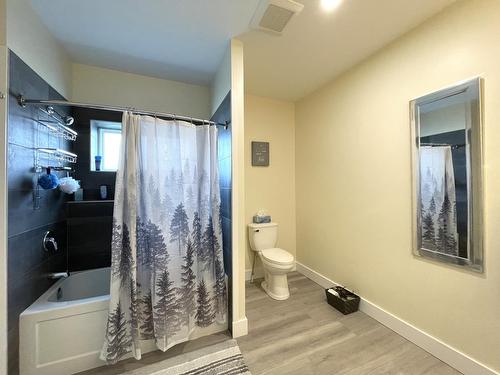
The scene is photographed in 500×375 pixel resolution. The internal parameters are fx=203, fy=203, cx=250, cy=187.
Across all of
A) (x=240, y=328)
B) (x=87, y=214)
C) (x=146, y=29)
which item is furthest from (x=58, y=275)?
(x=146, y=29)

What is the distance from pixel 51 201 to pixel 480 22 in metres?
3.31

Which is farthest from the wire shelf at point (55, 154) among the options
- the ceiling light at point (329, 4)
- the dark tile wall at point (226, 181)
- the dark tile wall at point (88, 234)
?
the ceiling light at point (329, 4)

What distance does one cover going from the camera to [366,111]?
1.99m

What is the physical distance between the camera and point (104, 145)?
2.29m

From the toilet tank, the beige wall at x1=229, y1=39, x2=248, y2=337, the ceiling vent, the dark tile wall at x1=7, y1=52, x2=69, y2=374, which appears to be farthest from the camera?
the toilet tank

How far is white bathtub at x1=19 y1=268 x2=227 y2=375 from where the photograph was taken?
129cm

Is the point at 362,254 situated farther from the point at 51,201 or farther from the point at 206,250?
the point at 51,201

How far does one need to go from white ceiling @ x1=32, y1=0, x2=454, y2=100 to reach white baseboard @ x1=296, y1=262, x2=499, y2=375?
2370mm

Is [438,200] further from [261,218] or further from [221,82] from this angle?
[221,82]

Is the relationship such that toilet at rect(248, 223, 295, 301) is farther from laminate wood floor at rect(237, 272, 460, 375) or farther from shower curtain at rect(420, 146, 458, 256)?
shower curtain at rect(420, 146, 458, 256)

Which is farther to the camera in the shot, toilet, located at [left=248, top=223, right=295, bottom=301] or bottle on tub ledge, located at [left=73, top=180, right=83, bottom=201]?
toilet, located at [left=248, top=223, right=295, bottom=301]

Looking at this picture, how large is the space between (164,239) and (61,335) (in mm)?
871

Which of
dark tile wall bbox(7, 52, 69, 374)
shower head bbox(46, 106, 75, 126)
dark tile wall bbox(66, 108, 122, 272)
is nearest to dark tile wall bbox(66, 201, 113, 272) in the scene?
dark tile wall bbox(66, 108, 122, 272)

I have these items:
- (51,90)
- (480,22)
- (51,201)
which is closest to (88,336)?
(51,201)
